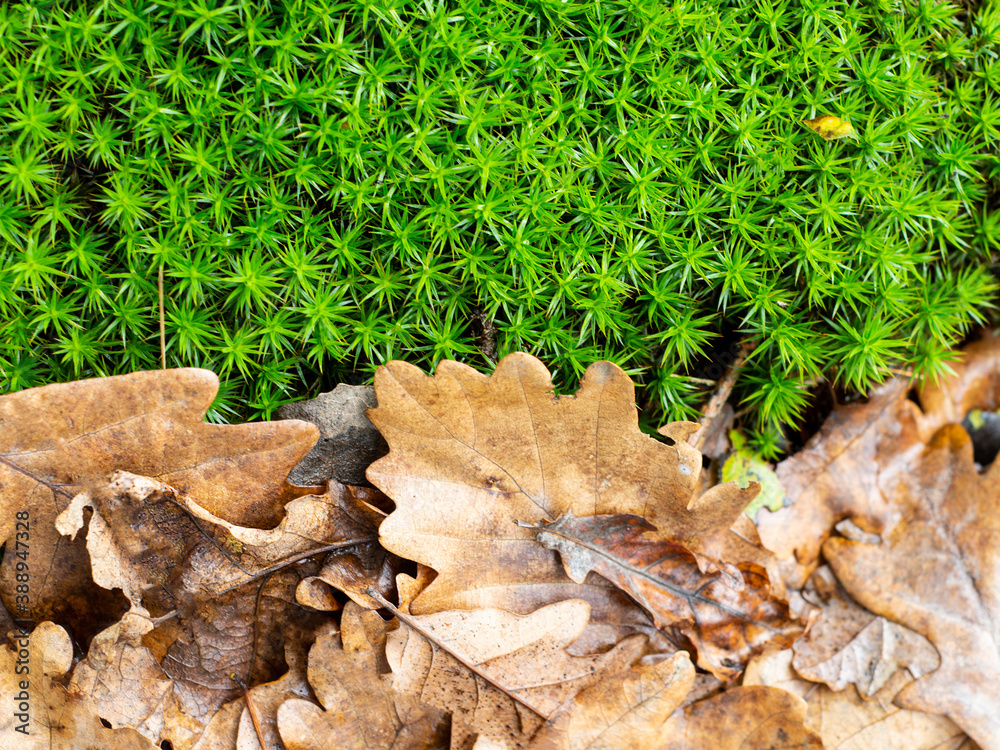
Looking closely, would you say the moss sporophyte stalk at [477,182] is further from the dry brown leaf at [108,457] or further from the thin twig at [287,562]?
the thin twig at [287,562]

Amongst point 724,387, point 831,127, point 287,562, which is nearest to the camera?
point 287,562

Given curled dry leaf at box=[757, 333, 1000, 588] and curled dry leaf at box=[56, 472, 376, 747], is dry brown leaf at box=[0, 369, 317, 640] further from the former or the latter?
curled dry leaf at box=[757, 333, 1000, 588]

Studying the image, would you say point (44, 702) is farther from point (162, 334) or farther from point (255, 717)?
point (162, 334)

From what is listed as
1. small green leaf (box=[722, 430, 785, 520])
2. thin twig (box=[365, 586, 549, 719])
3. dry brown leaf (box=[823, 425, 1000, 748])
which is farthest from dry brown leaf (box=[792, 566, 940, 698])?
thin twig (box=[365, 586, 549, 719])

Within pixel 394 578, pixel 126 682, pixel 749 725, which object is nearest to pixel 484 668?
pixel 394 578

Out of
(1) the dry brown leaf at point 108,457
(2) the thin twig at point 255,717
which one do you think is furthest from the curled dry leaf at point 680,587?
(2) the thin twig at point 255,717

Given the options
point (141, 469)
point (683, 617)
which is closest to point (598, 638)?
point (683, 617)
